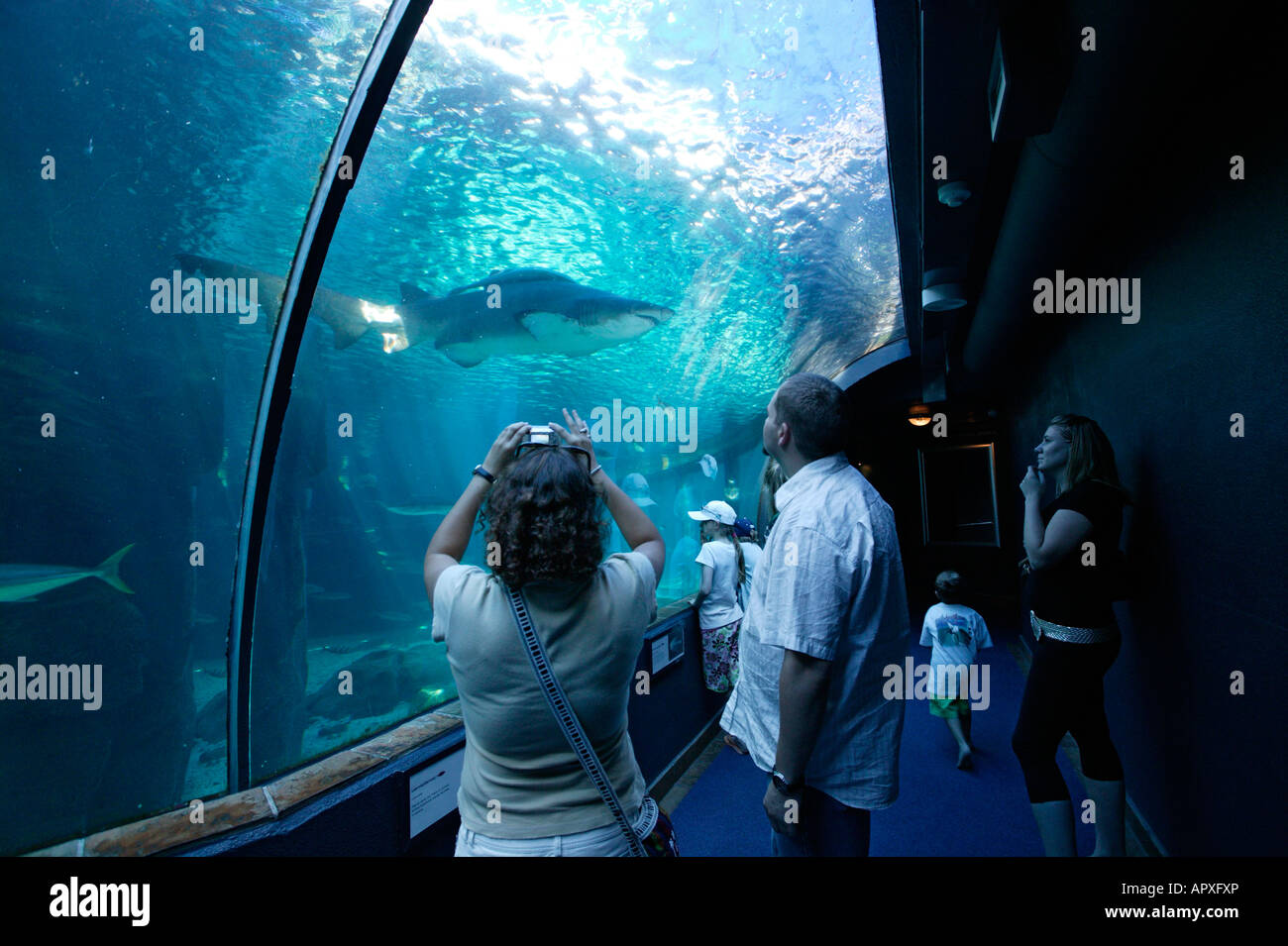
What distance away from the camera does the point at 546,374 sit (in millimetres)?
19562

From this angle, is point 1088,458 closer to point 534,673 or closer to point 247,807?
point 534,673

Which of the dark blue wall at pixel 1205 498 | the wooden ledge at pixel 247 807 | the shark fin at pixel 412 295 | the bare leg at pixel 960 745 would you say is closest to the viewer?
the wooden ledge at pixel 247 807

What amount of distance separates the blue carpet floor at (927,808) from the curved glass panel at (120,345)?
222 inches

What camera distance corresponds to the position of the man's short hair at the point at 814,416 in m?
1.60

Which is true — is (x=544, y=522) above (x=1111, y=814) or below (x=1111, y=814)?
above

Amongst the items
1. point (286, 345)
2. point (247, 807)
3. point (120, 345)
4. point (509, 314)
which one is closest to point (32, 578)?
point (120, 345)

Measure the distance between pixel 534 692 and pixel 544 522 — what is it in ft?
1.04

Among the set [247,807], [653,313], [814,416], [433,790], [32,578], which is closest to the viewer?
[247,807]

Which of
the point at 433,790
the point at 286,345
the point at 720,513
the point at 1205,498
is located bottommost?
the point at 433,790

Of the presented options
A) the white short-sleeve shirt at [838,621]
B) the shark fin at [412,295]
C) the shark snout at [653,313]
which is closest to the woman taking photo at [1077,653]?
the white short-sleeve shirt at [838,621]

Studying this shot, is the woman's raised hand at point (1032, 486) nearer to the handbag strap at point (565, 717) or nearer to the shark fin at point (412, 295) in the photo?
the handbag strap at point (565, 717)

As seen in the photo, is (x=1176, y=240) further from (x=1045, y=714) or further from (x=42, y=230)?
(x=42, y=230)

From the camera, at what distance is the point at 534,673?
989 millimetres

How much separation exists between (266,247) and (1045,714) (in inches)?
598
